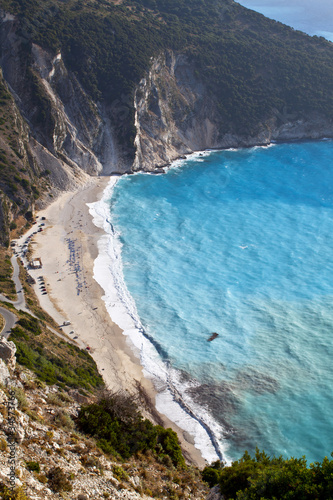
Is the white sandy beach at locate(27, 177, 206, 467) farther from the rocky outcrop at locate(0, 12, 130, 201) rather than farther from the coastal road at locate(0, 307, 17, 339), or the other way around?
the coastal road at locate(0, 307, 17, 339)

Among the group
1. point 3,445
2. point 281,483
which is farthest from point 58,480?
point 281,483

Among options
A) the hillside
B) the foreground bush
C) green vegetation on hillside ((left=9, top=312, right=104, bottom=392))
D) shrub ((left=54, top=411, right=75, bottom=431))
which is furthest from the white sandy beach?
shrub ((left=54, top=411, right=75, bottom=431))

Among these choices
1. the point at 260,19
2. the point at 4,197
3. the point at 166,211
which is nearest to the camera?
the point at 4,197

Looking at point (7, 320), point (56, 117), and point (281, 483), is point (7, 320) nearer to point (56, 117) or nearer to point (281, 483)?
point (281, 483)

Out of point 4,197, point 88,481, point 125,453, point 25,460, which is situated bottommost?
point 125,453

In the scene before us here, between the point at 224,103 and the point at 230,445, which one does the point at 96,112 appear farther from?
the point at 230,445

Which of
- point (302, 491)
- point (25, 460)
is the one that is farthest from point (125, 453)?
point (302, 491)
